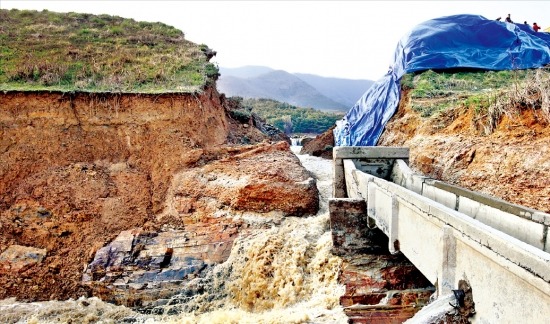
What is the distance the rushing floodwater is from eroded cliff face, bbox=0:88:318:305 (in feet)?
1.43

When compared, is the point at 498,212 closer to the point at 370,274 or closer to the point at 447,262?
the point at 447,262

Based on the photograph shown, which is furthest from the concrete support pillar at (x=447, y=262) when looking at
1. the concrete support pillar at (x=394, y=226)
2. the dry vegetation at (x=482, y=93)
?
the dry vegetation at (x=482, y=93)

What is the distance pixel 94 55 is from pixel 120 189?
5.79 metres

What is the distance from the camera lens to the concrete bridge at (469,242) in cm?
306

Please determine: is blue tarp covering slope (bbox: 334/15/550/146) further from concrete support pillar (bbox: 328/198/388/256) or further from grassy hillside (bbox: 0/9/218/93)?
concrete support pillar (bbox: 328/198/388/256)

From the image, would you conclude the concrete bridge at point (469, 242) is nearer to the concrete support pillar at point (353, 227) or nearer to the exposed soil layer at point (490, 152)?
the concrete support pillar at point (353, 227)

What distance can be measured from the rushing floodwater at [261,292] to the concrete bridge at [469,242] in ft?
3.04

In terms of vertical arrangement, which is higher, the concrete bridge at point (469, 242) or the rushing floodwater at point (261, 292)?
the concrete bridge at point (469, 242)

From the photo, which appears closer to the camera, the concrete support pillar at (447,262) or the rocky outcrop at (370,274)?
the concrete support pillar at (447,262)

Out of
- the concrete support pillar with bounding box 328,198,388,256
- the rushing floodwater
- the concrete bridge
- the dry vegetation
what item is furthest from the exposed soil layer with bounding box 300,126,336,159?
the concrete support pillar with bounding box 328,198,388,256

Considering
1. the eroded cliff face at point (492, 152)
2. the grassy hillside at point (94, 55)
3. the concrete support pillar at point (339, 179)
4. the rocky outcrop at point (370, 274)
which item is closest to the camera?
the rocky outcrop at point (370, 274)

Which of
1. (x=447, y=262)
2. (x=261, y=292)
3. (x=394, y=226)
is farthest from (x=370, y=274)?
(x=447, y=262)

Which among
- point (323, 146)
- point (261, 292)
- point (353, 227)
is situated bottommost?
point (261, 292)

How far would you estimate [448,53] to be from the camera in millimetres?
14039
